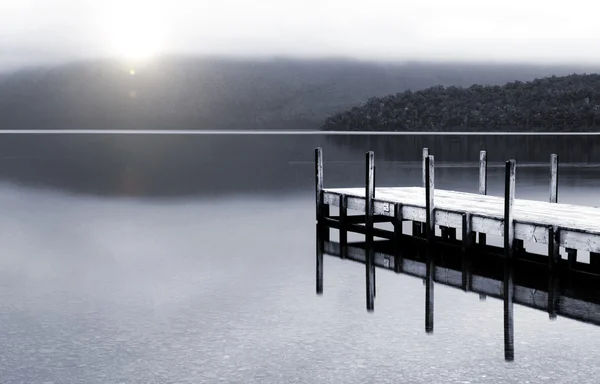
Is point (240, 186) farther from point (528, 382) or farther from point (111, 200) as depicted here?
point (528, 382)

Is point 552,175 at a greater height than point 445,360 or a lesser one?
greater

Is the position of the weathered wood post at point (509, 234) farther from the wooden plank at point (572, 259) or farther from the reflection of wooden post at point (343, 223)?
the reflection of wooden post at point (343, 223)

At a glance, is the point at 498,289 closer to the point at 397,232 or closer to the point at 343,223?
the point at 397,232

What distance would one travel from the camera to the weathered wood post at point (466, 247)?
20.1 meters

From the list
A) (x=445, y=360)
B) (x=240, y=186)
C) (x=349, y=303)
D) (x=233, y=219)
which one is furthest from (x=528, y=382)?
(x=240, y=186)

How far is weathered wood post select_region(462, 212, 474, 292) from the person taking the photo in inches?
790

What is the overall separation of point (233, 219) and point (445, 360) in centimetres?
2113

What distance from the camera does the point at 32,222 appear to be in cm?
3338

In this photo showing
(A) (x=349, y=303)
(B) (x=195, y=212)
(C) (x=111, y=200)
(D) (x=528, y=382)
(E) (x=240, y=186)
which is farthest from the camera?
(E) (x=240, y=186)

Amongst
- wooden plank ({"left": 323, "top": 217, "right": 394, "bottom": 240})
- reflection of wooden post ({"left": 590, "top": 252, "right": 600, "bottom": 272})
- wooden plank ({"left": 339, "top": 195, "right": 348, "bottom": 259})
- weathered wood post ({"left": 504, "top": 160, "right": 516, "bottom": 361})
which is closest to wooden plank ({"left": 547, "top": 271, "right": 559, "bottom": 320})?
weathered wood post ({"left": 504, "top": 160, "right": 516, "bottom": 361})

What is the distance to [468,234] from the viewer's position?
852 inches

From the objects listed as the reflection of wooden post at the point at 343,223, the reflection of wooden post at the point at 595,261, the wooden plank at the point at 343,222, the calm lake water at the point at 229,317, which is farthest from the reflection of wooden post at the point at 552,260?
the wooden plank at the point at 343,222

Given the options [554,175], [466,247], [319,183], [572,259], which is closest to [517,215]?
[466,247]

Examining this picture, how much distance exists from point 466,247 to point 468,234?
37 cm
